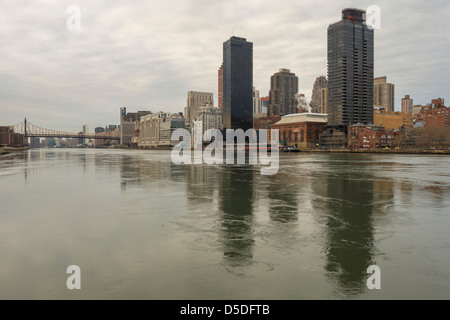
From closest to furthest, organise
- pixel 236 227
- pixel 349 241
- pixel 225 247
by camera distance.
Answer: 1. pixel 225 247
2. pixel 349 241
3. pixel 236 227

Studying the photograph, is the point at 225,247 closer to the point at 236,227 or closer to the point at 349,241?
the point at 236,227

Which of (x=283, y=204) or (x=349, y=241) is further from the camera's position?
(x=283, y=204)

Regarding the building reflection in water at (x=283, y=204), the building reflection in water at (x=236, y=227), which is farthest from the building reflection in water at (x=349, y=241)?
the building reflection in water at (x=236, y=227)

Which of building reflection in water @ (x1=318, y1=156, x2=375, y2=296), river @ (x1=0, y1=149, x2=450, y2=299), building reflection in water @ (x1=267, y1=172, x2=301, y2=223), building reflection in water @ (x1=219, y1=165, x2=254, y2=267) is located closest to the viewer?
river @ (x1=0, y1=149, x2=450, y2=299)

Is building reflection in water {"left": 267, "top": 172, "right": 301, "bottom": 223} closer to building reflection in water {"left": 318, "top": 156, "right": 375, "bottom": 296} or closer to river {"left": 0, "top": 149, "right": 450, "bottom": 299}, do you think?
river {"left": 0, "top": 149, "right": 450, "bottom": 299}

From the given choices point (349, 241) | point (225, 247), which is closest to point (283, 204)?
point (349, 241)

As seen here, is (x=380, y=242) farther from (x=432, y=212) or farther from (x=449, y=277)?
(x=432, y=212)

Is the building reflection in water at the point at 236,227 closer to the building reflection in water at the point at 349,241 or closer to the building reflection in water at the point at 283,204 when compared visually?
the building reflection in water at the point at 283,204

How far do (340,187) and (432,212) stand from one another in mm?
13162

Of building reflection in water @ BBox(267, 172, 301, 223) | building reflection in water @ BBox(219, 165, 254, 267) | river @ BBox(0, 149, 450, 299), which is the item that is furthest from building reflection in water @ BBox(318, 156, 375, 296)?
building reflection in water @ BBox(219, 165, 254, 267)

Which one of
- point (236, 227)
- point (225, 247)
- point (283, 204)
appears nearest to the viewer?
point (225, 247)

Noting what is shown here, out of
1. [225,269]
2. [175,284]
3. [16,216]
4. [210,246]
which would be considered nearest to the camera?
[175,284]
